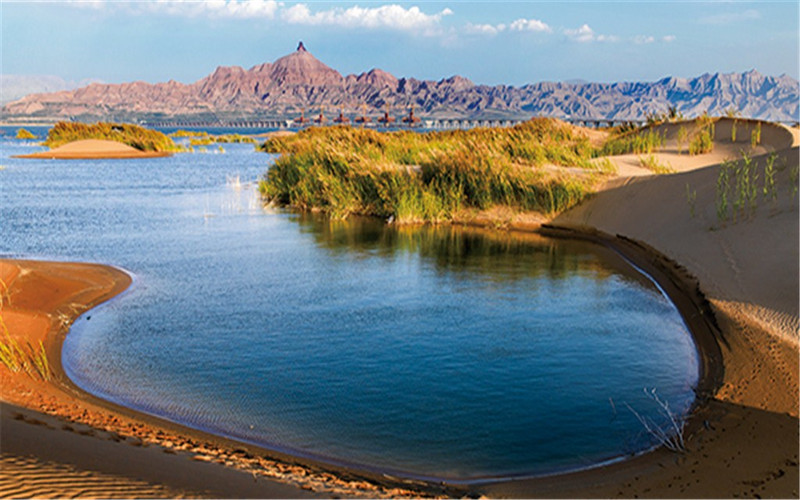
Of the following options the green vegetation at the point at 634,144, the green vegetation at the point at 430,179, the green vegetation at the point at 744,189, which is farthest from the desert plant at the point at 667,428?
the green vegetation at the point at 634,144

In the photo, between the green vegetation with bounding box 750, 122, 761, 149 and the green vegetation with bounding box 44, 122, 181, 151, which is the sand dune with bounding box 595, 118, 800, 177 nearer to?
the green vegetation with bounding box 750, 122, 761, 149

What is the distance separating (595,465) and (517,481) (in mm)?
792

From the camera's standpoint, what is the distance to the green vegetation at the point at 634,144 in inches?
1042

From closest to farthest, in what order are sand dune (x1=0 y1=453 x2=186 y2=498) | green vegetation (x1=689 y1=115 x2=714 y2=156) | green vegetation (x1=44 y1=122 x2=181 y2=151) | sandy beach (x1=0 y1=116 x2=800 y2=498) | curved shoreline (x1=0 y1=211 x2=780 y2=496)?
sand dune (x1=0 y1=453 x2=186 y2=498)
sandy beach (x1=0 y1=116 x2=800 y2=498)
curved shoreline (x1=0 y1=211 x2=780 y2=496)
green vegetation (x1=689 y1=115 x2=714 y2=156)
green vegetation (x1=44 y1=122 x2=181 y2=151)

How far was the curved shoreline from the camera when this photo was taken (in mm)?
5703

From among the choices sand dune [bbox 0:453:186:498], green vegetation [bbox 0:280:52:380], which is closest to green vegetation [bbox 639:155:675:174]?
green vegetation [bbox 0:280:52:380]

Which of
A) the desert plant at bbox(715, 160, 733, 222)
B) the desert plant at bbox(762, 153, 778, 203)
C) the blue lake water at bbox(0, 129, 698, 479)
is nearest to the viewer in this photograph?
the blue lake water at bbox(0, 129, 698, 479)

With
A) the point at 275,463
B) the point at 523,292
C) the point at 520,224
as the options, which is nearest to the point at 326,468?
the point at 275,463

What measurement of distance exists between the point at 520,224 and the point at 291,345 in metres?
11.9

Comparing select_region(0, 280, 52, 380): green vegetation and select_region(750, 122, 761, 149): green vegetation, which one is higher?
select_region(750, 122, 761, 149): green vegetation

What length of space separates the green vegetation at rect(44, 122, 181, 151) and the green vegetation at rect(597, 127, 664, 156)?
3837cm

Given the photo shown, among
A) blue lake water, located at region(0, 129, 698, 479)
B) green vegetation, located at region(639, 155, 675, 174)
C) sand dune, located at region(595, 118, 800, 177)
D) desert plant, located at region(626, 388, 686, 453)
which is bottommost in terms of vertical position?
desert plant, located at region(626, 388, 686, 453)

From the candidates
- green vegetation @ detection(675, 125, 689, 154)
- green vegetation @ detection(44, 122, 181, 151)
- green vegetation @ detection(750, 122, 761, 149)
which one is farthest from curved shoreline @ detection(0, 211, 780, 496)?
green vegetation @ detection(44, 122, 181, 151)

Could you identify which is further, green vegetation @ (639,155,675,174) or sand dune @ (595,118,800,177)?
sand dune @ (595,118,800,177)
